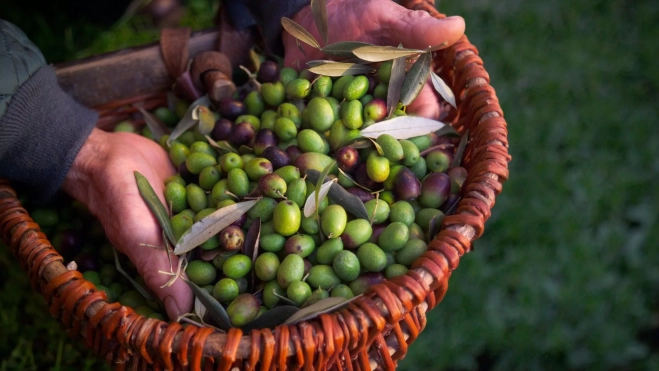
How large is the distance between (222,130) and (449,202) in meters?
0.69

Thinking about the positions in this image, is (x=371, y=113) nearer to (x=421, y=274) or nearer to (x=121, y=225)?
(x=421, y=274)

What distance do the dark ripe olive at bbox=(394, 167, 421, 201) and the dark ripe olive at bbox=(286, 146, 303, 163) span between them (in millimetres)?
275

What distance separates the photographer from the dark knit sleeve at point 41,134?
4.95ft

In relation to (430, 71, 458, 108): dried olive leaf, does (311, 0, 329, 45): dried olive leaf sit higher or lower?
higher

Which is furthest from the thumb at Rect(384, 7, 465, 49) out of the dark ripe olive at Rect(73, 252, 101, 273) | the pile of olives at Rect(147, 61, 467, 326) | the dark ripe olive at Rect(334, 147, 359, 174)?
the dark ripe olive at Rect(73, 252, 101, 273)

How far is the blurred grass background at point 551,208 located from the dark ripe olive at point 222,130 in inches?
32.3

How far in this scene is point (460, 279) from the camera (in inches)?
84.4

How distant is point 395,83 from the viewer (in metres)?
1.51

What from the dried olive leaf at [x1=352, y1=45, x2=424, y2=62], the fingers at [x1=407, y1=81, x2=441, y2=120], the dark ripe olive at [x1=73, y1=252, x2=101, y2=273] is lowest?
the dark ripe olive at [x1=73, y1=252, x2=101, y2=273]

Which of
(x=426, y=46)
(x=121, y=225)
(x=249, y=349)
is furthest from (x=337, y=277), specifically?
(x=426, y=46)

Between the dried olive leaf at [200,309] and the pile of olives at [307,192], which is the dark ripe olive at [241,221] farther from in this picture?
the dried olive leaf at [200,309]

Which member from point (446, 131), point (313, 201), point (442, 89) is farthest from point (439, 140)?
point (313, 201)

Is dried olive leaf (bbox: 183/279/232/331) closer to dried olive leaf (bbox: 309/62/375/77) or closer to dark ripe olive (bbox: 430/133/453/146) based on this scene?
dried olive leaf (bbox: 309/62/375/77)

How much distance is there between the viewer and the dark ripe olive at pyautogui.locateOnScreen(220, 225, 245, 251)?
A: 135 cm
